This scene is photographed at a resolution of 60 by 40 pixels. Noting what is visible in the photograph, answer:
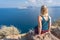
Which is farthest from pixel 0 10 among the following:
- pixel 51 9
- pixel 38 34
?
pixel 38 34

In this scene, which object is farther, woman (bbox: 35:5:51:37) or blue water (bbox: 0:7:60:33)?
blue water (bbox: 0:7:60:33)

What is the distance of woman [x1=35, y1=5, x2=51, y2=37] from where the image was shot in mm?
6789

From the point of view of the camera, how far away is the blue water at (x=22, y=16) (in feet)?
49.4

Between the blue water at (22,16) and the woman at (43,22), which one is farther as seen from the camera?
the blue water at (22,16)

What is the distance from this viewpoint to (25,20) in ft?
50.8

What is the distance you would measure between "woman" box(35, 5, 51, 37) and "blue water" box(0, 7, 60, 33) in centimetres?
739

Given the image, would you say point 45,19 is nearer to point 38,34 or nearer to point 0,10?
point 38,34

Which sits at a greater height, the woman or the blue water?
the woman

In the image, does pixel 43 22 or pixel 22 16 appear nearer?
pixel 43 22

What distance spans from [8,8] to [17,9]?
26.0 inches

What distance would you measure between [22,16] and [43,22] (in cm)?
947

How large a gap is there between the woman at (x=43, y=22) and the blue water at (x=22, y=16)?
291 inches

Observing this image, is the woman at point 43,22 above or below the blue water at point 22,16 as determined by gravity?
above

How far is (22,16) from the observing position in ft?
53.7
